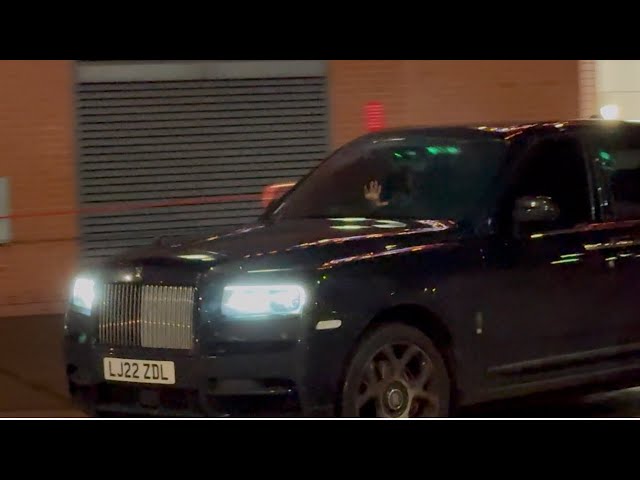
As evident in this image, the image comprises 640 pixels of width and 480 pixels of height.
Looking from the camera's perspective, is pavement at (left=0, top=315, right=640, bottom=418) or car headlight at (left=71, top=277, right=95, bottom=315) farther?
pavement at (left=0, top=315, right=640, bottom=418)

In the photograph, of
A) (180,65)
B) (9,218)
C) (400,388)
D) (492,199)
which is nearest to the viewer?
(400,388)

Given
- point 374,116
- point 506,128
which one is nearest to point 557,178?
point 506,128

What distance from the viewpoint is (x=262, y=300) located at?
20.2 feet

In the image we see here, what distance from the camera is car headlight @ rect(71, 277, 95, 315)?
6773mm

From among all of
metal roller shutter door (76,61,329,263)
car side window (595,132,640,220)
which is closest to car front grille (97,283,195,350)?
car side window (595,132,640,220)

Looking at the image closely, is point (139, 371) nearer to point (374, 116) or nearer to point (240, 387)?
point (240, 387)

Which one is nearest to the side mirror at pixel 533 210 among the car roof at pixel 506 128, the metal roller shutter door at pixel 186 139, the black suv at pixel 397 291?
the black suv at pixel 397 291

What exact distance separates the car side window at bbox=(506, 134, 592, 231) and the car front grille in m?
1.91

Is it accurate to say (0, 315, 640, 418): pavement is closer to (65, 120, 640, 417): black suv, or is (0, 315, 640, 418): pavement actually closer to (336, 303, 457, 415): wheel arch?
(65, 120, 640, 417): black suv

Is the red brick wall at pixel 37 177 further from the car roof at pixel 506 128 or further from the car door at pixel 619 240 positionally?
the car door at pixel 619 240

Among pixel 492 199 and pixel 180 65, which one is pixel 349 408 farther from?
pixel 180 65

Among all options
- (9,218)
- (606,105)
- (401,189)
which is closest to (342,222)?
(401,189)

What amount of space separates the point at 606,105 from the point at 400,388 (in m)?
8.40

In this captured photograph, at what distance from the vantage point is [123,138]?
12039 mm
